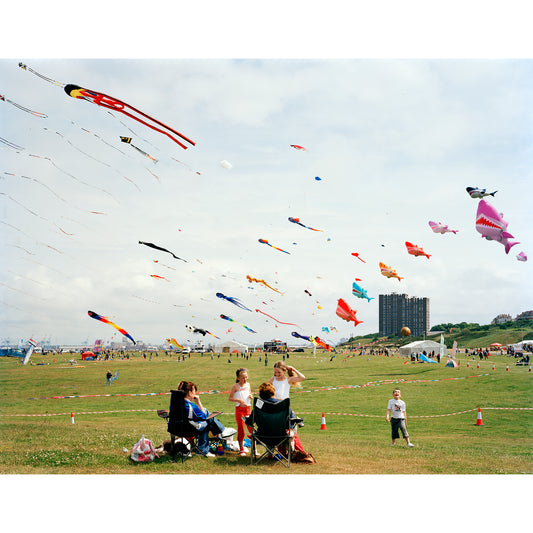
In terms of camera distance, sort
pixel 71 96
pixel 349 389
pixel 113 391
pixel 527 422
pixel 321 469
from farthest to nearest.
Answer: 1. pixel 113 391
2. pixel 349 389
3. pixel 527 422
4. pixel 71 96
5. pixel 321 469

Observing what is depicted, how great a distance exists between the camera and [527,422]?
14.6 metres

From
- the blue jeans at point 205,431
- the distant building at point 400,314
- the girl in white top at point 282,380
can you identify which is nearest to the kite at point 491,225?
the girl in white top at point 282,380

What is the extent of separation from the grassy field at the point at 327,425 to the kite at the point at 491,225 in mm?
4881

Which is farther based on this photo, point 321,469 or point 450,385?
point 450,385

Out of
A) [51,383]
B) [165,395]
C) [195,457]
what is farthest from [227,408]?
[51,383]

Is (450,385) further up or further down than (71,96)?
further down

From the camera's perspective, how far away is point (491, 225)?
12188 mm

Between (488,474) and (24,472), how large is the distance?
280 inches

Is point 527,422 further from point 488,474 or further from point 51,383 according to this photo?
point 51,383

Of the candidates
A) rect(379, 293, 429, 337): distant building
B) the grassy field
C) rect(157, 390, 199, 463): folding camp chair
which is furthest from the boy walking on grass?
rect(379, 293, 429, 337): distant building

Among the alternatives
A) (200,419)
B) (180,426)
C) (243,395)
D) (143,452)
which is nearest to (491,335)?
(243,395)

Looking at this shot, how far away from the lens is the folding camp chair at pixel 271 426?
7074 mm

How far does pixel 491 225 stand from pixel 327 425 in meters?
7.48

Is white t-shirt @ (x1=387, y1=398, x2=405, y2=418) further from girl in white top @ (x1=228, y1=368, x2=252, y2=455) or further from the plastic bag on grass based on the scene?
the plastic bag on grass
